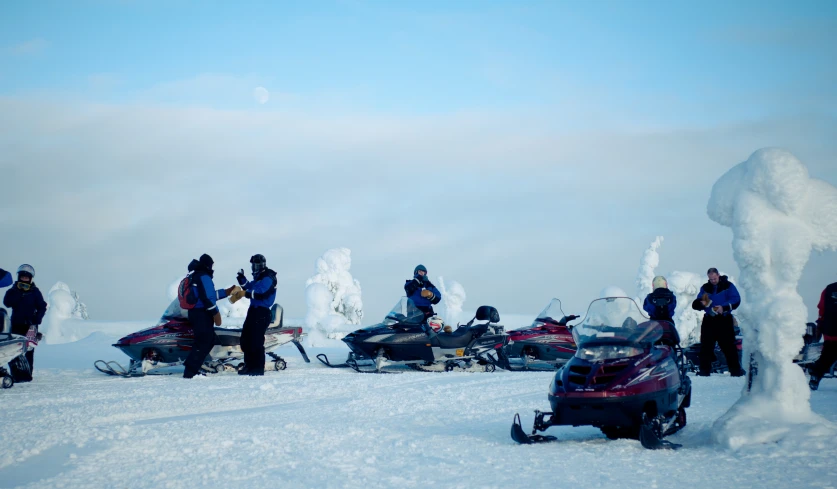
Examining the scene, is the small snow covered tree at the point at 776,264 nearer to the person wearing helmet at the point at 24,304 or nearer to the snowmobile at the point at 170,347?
the snowmobile at the point at 170,347

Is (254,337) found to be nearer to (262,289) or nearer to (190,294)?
(262,289)

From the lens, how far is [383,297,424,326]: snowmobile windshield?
13.3m

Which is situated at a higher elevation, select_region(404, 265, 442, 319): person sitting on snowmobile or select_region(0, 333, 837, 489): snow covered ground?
select_region(404, 265, 442, 319): person sitting on snowmobile

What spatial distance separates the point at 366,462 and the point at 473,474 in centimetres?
80

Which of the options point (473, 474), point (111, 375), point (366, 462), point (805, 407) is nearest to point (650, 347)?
point (805, 407)

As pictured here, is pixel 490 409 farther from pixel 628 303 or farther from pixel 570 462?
pixel 570 462

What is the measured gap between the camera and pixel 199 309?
11492 millimetres

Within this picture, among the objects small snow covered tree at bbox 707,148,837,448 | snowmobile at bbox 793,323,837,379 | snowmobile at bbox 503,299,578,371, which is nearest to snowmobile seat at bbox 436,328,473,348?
snowmobile at bbox 503,299,578,371

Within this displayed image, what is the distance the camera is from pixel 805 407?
6.00 metres

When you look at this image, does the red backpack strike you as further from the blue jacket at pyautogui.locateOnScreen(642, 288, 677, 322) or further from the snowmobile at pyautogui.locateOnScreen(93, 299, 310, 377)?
the blue jacket at pyautogui.locateOnScreen(642, 288, 677, 322)

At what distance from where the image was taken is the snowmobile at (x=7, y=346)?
32.9 ft

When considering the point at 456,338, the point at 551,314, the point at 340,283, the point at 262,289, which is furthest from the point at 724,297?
the point at 340,283

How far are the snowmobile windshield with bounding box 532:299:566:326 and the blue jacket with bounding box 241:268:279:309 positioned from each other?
5.29m

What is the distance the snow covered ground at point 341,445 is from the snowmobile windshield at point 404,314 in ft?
11.3
